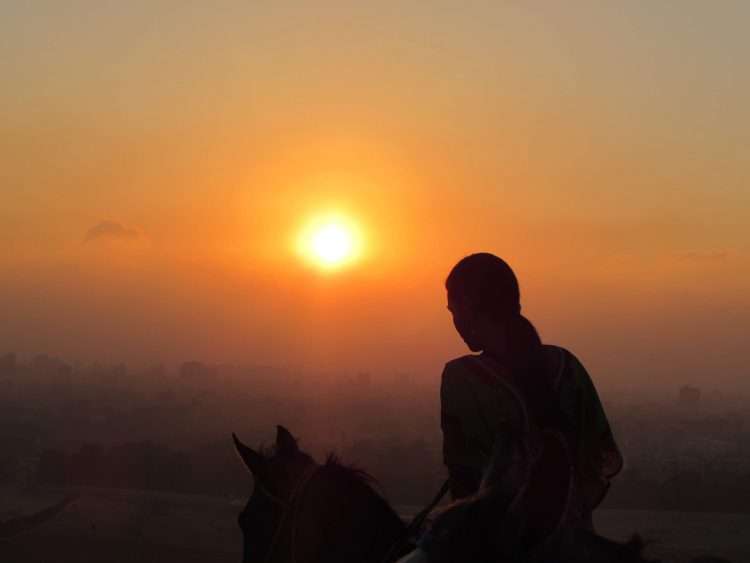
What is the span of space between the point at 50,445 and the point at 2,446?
3.65m

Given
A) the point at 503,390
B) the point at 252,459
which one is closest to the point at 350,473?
the point at 252,459

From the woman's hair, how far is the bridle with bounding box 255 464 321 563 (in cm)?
102

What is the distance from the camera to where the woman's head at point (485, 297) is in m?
3.96

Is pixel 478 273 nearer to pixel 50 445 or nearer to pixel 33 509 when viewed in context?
pixel 33 509

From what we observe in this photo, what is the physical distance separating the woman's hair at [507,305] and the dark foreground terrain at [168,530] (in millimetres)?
25621

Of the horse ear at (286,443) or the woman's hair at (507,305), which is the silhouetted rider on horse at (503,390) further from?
the horse ear at (286,443)

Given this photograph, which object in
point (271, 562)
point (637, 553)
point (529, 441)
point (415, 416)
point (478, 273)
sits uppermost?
point (478, 273)

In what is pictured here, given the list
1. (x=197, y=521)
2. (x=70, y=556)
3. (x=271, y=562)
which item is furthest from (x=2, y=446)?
(x=271, y=562)

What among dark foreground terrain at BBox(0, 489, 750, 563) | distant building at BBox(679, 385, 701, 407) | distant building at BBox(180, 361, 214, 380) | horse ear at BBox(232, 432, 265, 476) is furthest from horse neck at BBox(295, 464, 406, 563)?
distant building at BBox(180, 361, 214, 380)

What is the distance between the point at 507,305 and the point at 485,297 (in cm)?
9

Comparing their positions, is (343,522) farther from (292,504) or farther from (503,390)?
(503,390)

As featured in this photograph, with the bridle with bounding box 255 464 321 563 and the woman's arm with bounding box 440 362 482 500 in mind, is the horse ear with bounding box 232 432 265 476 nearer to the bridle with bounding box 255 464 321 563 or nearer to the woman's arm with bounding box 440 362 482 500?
the bridle with bounding box 255 464 321 563

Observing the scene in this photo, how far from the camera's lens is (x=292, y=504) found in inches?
172

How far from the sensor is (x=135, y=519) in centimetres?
3925
